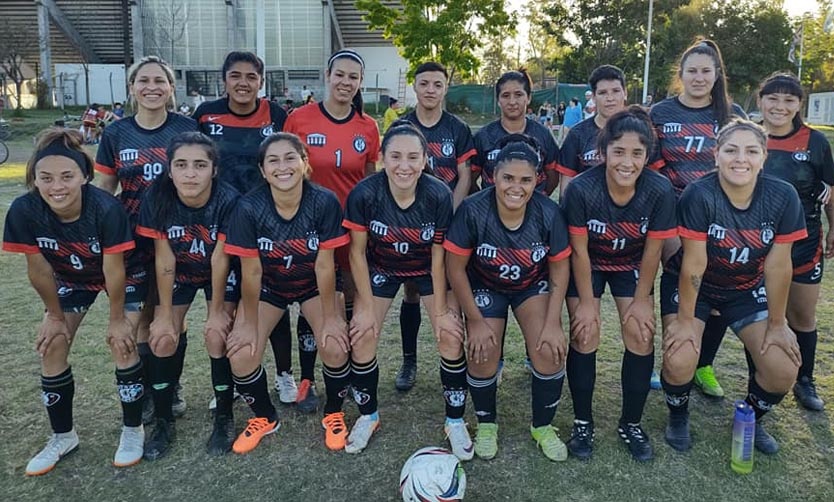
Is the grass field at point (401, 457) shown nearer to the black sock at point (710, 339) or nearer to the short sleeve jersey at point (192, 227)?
the black sock at point (710, 339)

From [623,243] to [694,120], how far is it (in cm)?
106

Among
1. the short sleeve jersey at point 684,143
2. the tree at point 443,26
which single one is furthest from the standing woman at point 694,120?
the tree at point 443,26

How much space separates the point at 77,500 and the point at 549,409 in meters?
2.47

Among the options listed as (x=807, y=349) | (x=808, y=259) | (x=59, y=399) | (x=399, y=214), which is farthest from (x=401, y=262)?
(x=807, y=349)

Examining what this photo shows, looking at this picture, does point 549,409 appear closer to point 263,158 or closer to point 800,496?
point 800,496

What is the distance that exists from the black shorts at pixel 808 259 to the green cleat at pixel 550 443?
6.22 feet

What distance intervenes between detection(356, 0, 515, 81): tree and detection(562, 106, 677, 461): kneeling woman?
22495 millimetres

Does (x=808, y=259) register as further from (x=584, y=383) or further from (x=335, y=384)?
(x=335, y=384)

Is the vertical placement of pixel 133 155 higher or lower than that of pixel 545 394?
higher

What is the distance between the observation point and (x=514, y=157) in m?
3.45

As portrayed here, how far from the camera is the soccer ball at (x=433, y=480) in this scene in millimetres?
2945

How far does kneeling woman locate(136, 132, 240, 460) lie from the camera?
3.50 m

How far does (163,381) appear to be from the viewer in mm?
3635

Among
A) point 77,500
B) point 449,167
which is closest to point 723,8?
point 449,167
